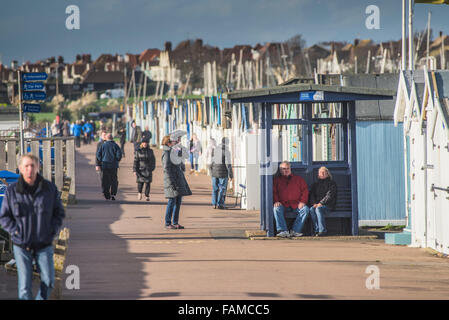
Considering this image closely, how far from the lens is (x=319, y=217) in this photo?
17.0 m

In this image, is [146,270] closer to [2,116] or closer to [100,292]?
[100,292]

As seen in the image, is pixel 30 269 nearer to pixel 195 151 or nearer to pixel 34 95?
pixel 34 95

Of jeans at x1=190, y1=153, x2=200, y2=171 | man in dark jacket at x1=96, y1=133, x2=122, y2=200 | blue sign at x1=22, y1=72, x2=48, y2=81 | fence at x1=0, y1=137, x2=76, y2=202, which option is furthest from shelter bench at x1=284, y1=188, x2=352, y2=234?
jeans at x1=190, y1=153, x2=200, y2=171

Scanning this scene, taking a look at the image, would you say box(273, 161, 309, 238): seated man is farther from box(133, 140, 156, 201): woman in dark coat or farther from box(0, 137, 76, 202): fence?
box(133, 140, 156, 201): woman in dark coat

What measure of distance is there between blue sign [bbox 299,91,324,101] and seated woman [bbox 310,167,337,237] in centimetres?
130

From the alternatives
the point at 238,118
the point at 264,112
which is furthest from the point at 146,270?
the point at 238,118

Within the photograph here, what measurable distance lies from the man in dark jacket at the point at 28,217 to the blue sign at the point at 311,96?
7.98m

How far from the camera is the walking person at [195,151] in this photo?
115ft

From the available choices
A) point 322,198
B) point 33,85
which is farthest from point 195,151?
point 322,198

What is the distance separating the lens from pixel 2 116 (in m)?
52.8

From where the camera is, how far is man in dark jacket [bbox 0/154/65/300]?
904 cm

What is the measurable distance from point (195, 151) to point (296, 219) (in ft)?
59.5

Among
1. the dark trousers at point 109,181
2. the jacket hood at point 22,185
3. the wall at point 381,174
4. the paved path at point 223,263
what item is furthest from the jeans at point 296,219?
the jacket hood at point 22,185

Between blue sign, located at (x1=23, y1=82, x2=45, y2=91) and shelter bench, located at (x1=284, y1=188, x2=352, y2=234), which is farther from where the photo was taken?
blue sign, located at (x1=23, y1=82, x2=45, y2=91)
